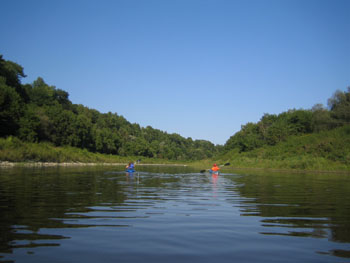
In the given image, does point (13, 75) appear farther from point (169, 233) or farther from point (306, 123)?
point (169, 233)

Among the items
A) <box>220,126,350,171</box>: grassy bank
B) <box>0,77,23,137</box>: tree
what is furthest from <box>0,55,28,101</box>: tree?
<box>220,126,350,171</box>: grassy bank

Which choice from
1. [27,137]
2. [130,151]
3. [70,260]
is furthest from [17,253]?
[130,151]

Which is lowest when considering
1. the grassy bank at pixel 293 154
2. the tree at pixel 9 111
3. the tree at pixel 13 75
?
the grassy bank at pixel 293 154

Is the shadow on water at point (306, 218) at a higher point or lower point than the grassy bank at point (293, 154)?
lower

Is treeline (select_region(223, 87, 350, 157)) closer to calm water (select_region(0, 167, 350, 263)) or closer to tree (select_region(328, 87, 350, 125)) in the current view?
tree (select_region(328, 87, 350, 125))

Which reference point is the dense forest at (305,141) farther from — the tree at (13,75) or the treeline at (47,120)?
the tree at (13,75)

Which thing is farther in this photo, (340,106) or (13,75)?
(13,75)

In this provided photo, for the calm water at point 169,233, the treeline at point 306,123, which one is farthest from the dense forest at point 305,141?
the calm water at point 169,233

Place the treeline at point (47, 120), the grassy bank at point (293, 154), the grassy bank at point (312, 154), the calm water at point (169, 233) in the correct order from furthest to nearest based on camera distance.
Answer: the treeline at point (47, 120) < the grassy bank at point (312, 154) < the grassy bank at point (293, 154) < the calm water at point (169, 233)

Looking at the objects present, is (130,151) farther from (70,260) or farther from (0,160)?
(70,260)

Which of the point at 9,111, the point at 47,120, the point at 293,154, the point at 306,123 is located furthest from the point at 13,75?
the point at 306,123

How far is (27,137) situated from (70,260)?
69300mm

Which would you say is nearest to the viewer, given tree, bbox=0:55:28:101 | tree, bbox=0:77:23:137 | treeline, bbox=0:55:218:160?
tree, bbox=0:77:23:137

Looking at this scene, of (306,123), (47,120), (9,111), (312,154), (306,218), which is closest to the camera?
(306,218)
